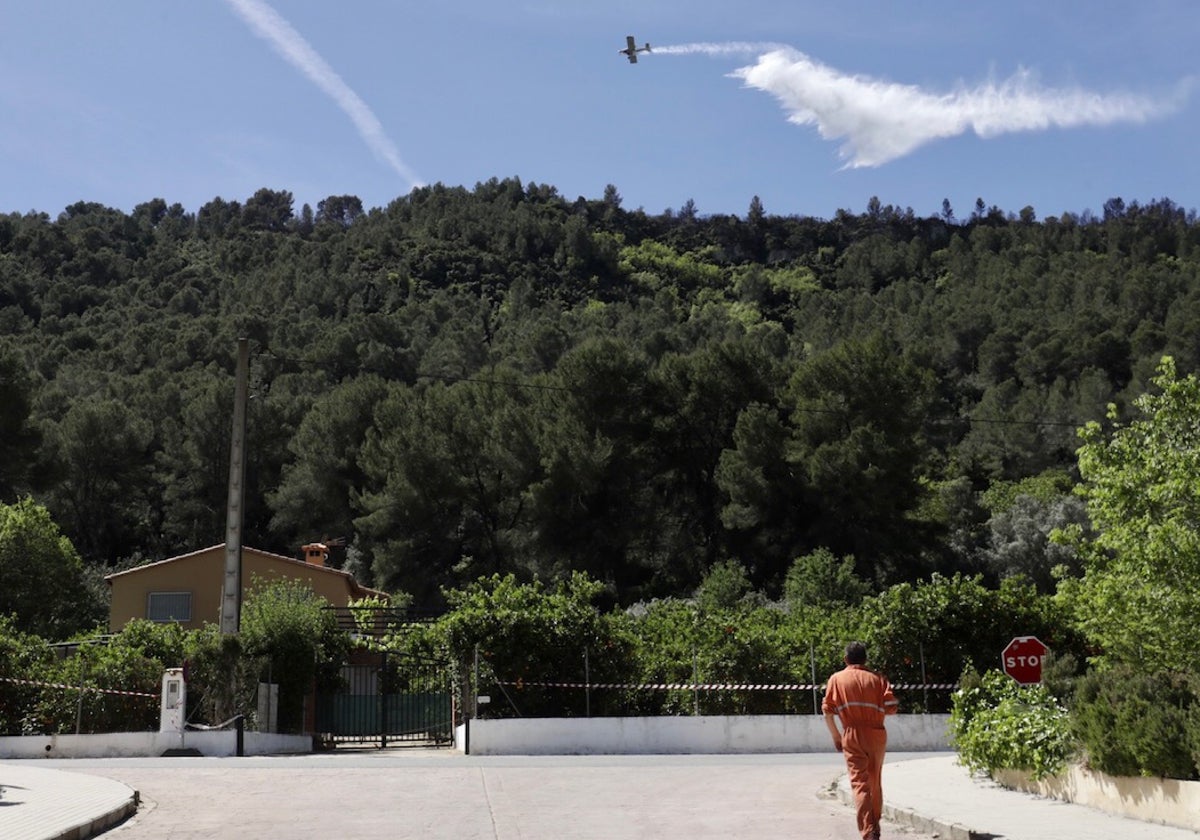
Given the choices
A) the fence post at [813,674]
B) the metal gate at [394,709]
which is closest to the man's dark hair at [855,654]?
the fence post at [813,674]

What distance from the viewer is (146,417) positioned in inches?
Result: 2805

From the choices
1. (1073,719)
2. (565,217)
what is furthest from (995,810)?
(565,217)

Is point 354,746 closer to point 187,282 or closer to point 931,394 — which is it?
point 931,394

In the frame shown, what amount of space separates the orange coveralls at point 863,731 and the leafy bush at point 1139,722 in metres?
2.40

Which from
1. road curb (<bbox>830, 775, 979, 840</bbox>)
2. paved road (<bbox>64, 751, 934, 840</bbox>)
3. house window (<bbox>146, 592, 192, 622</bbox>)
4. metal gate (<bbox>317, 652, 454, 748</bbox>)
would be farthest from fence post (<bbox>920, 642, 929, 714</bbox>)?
house window (<bbox>146, 592, 192, 622</bbox>)

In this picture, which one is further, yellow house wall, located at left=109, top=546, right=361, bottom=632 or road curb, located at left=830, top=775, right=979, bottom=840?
yellow house wall, located at left=109, top=546, right=361, bottom=632

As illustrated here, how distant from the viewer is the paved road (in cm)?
1115

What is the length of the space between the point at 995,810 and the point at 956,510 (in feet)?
184

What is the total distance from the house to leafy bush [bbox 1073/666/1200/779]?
122ft

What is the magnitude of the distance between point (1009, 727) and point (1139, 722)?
10.4 ft

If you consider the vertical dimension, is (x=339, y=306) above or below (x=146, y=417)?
above

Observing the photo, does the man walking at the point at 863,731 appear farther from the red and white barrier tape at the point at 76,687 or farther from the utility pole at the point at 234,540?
the red and white barrier tape at the point at 76,687

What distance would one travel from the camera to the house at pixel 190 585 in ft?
152

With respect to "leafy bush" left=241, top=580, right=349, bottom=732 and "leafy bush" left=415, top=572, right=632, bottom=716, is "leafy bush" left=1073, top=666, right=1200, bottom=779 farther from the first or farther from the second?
"leafy bush" left=241, top=580, right=349, bottom=732
